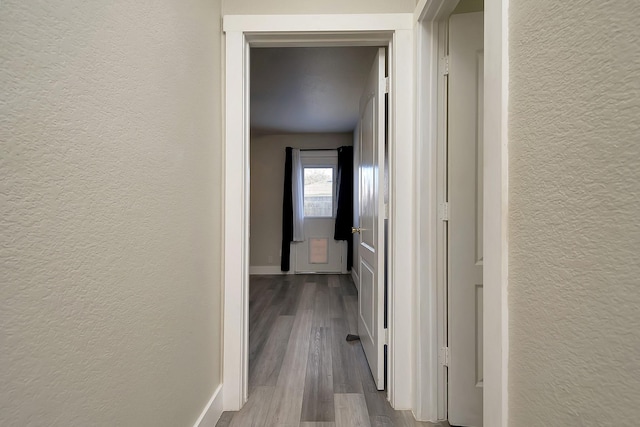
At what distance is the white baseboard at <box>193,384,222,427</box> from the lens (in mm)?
1553

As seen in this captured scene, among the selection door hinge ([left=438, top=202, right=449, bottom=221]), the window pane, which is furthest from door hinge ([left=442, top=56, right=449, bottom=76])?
the window pane

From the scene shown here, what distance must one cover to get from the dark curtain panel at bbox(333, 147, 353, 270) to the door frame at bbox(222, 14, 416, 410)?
391cm

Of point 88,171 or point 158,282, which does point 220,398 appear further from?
point 88,171

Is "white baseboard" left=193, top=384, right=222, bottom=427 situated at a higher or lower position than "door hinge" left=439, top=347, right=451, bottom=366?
lower

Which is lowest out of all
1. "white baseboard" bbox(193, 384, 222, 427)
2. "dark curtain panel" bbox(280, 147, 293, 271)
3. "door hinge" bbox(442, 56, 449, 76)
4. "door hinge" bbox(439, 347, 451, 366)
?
"white baseboard" bbox(193, 384, 222, 427)

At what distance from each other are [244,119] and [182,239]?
32.6 inches

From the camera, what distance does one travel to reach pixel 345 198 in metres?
5.77

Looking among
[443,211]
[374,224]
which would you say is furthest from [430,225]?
[374,224]

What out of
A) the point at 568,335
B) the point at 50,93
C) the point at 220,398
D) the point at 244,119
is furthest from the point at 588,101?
the point at 220,398

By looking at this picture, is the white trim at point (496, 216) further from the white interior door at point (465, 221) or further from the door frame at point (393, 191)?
the door frame at point (393, 191)

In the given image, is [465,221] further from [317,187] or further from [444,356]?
[317,187]

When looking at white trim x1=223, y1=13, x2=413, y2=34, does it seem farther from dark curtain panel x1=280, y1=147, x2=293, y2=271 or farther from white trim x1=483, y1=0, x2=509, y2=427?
dark curtain panel x1=280, y1=147, x2=293, y2=271

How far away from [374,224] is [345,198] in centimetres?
365

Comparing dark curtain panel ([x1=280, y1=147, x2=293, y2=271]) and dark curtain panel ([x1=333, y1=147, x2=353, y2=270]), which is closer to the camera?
dark curtain panel ([x1=333, y1=147, x2=353, y2=270])
